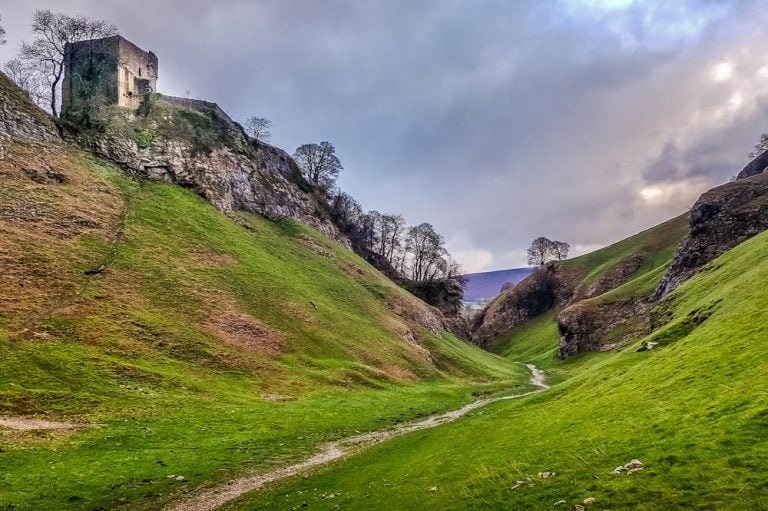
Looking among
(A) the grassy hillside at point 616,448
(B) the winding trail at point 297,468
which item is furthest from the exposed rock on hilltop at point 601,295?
(A) the grassy hillside at point 616,448

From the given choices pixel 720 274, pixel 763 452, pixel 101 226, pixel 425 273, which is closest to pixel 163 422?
pixel 763 452

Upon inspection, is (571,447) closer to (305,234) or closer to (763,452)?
(763,452)

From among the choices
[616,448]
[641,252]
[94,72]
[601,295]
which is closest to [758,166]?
[641,252]

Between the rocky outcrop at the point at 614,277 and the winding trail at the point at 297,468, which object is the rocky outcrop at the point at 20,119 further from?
the rocky outcrop at the point at 614,277

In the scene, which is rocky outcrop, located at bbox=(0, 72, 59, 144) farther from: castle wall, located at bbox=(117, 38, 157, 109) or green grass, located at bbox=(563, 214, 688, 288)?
green grass, located at bbox=(563, 214, 688, 288)

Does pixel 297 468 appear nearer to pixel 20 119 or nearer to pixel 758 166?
pixel 20 119

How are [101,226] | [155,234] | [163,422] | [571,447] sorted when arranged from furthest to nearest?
[155,234] → [101,226] → [163,422] → [571,447]

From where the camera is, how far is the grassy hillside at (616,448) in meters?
13.4

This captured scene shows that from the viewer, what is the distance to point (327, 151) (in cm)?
15325

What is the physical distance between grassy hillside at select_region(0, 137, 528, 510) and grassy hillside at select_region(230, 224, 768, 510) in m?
9.62

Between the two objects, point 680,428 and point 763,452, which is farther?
point 680,428

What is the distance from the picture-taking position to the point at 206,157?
10112 cm

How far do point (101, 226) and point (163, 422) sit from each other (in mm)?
43034

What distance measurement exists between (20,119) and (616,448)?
89.1 meters
